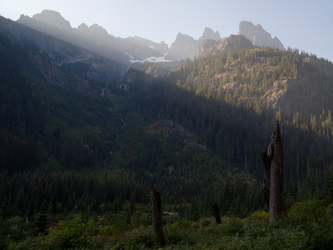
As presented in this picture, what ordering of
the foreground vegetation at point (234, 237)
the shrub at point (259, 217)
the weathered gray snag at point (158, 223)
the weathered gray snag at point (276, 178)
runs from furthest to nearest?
the shrub at point (259, 217)
the weathered gray snag at point (276, 178)
the weathered gray snag at point (158, 223)
the foreground vegetation at point (234, 237)

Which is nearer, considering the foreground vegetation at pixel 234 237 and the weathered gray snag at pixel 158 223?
the foreground vegetation at pixel 234 237

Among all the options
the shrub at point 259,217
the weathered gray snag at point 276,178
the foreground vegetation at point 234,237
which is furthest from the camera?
the shrub at point 259,217

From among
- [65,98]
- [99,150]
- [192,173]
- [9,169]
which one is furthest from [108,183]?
[65,98]

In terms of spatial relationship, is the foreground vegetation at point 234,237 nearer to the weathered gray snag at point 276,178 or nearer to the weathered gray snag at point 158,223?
the weathered gray snag at point 158,223

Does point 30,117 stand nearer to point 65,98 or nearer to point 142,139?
point 65,98

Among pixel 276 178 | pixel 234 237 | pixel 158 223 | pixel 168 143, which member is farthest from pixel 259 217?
pixel 168 143

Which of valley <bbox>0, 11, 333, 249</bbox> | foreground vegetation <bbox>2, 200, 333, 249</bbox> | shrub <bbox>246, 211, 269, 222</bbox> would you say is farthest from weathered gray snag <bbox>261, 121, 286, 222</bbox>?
shrub <bbox>246, 211, 269, 222</bbox>

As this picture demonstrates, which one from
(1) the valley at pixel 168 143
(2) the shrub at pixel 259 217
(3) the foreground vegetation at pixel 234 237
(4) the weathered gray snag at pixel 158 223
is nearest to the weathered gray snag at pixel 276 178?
(3) the foreground vegetation at pixel 234 237

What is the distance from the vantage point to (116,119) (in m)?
174

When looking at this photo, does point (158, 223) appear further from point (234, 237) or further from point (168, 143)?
point (168, 143)

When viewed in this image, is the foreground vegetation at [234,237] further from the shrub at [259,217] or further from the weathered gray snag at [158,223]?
the shrub at [259,217]

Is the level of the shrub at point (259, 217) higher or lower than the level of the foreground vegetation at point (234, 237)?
lower

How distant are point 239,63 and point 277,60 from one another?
1069 inches

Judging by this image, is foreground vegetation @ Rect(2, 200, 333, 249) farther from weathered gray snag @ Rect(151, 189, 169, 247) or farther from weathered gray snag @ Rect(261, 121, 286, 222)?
weathered gray snag @ Rect(261, 121, 286, 222)
